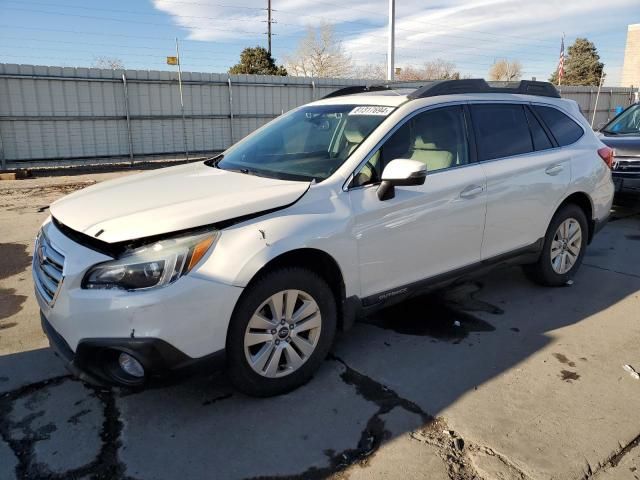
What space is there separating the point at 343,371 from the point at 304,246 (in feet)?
3.21

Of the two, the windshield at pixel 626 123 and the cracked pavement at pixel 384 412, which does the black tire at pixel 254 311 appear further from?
the windshield at pixel 626 123

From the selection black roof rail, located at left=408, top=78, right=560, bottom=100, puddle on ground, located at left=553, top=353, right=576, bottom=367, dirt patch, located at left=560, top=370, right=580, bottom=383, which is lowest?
dirt patch, located at left=560, top=370, right=580, bottom=383

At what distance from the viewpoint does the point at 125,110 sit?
14.5 meters

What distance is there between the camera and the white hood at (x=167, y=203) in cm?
264

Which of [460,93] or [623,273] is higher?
[460,93]

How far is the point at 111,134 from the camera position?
47.3ft

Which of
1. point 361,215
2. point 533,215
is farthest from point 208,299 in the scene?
point 533,215

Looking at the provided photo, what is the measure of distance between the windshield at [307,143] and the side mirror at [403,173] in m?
0.32

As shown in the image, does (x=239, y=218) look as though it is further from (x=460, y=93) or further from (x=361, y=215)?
(x=460, y=93)

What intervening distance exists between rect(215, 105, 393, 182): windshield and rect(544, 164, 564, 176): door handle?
1.70 meters

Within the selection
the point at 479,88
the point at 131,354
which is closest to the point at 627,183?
the point at 479,88

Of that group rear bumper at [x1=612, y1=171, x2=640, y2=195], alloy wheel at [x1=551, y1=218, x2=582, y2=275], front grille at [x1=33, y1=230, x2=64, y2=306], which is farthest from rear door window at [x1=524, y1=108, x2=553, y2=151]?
rear bumper at [x1=612, y1=171, x2=640, y2=195]

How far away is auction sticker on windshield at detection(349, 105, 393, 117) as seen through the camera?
3.62 metres

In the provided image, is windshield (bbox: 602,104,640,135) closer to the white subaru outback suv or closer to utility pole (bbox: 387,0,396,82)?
the white subaru outback suv
